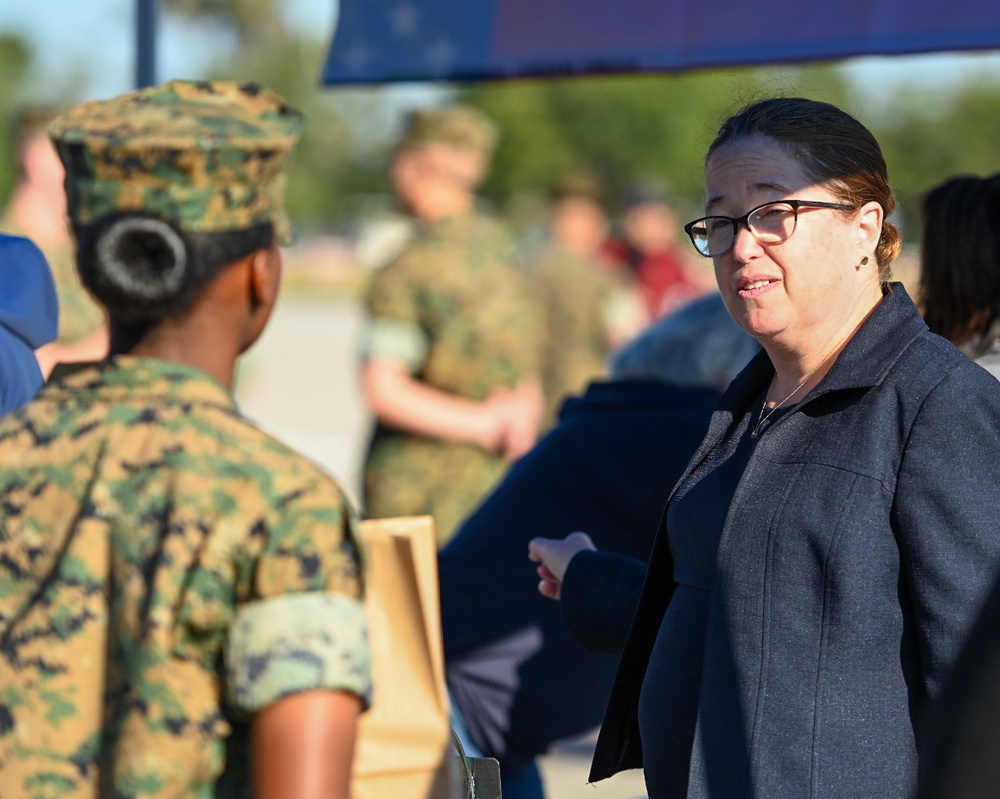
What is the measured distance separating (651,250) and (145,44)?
6969mm

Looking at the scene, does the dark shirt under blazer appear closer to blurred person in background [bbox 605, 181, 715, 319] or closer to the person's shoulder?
the person's shoulder

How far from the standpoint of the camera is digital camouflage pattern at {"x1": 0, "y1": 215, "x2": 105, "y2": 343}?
4.93 metres

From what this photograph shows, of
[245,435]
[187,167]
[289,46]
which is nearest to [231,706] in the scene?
[245,435]

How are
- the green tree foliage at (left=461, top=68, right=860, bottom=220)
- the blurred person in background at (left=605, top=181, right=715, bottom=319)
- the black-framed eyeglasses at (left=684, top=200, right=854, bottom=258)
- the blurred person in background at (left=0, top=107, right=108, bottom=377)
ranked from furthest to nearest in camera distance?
the green tree foliage at (left=461, top=68, right=860, bottom=220), the blurred person in background at (left=605, top=181, right=715, bottom=319), the blurred person in background at (left=0, top=107, right=108, bottom=377), the black-framed eyeglasses at (left=684, top=200, right=854, bottom=258)

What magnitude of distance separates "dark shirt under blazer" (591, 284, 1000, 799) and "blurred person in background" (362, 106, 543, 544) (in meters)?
2.90

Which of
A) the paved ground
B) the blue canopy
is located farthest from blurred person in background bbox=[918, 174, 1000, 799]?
the paved ground

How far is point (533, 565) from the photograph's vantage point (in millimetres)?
2943

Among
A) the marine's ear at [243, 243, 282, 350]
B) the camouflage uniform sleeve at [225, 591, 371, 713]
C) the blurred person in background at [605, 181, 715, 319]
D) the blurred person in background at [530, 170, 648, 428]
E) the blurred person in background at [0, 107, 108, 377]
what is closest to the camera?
the camouflage uniform sleeve at [225, 591, 371, 713]

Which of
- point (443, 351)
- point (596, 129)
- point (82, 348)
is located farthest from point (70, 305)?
point (596, 129)

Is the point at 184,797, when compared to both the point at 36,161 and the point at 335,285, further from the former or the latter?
the point at 335,285

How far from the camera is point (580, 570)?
254 centimetres

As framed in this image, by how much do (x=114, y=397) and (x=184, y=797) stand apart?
43 cm

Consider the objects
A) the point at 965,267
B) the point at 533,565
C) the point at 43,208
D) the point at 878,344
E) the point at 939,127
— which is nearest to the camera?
the point at 878,344

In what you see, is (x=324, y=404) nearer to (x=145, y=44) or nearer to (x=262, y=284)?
(x=145, y=44)
